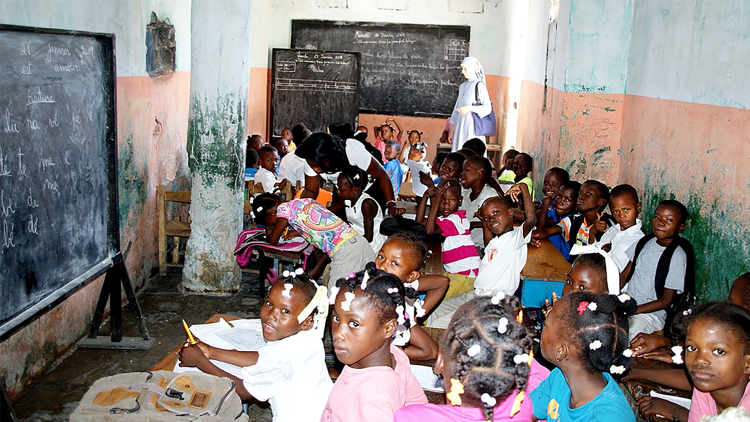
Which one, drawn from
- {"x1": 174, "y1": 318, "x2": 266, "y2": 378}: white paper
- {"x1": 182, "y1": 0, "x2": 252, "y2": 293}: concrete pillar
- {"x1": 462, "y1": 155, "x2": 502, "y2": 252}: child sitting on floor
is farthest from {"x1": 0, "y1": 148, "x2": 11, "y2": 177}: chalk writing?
{"x1": 462, "y1": 155, "x2": 502, "y2": 252}: child sitting on floor

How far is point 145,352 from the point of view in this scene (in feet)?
13.2

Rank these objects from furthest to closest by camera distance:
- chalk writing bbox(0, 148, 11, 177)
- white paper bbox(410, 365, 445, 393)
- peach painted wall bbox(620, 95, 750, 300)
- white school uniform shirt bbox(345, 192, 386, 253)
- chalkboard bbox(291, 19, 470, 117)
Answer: chalkboard bbox(291, 19, 470, 117), white school uniform shirt bbox(345, 192, 386, 253), peach painted wall bbox(620, 95, 750, 300), chalk writing bbox(0, 148, 11, 177), white paper bbox(410, 365, 445, 393)

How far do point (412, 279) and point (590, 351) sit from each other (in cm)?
108

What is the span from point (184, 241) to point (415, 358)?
159 inches

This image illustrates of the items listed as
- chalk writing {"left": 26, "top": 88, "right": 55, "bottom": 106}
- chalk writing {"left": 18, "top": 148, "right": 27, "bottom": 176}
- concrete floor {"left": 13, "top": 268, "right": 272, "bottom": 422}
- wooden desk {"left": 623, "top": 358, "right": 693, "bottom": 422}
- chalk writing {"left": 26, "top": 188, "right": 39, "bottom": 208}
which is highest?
chalk writing {"left": 26, "top": 88, "right": 55, "bottom": 106}

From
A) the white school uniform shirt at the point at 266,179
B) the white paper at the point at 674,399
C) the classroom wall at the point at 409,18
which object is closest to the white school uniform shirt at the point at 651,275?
the white paper at the point at 674,399

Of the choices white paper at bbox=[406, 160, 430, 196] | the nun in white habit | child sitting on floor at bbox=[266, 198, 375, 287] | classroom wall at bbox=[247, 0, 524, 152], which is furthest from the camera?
classroom wall at bbox=[247, 0, 524, 152]

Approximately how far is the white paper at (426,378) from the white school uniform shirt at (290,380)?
34 centimetres

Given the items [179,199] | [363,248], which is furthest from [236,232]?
[363,248]

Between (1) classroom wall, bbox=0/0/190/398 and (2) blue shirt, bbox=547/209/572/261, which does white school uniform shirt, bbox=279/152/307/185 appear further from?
(2) blue shirt, bbox=547/209/572/261

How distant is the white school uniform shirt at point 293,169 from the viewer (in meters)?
6.16

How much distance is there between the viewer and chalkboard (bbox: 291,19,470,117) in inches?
394

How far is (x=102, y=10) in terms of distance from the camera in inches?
166

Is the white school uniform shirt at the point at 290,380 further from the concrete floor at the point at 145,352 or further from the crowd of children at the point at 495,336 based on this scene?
the concrete floor at the point at 145,352
